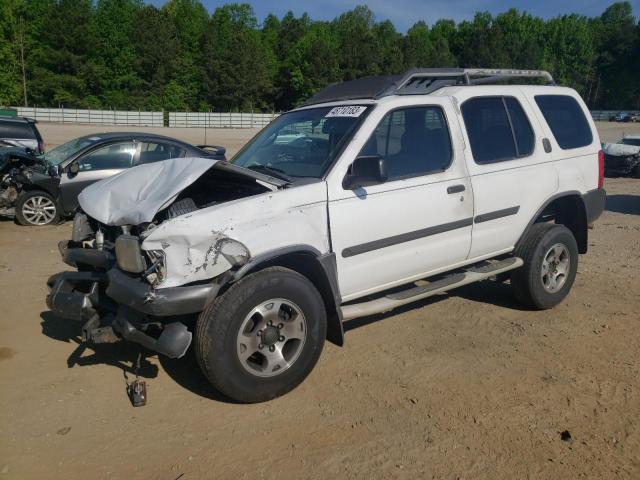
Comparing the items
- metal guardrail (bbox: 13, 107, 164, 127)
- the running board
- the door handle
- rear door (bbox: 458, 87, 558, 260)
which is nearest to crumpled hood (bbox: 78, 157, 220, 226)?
the running board

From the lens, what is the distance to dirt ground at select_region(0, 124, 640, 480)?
2990 mm

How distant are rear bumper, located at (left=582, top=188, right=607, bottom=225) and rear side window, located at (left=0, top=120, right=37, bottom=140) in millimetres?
12484

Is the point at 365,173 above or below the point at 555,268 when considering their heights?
above

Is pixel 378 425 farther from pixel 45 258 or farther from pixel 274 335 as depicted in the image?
pixel 45 258

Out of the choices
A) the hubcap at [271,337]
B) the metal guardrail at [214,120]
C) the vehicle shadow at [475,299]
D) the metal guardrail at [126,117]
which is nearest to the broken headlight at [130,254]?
the hubcap at [271,337]

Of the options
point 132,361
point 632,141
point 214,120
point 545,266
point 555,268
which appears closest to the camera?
point 132,361

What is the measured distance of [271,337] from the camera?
3.54 metres

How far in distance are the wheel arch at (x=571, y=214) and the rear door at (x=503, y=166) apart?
1.14 feet

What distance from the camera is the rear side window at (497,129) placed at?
15.3 feet

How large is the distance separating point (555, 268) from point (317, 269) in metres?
2.79

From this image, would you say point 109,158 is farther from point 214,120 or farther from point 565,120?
point 214,120

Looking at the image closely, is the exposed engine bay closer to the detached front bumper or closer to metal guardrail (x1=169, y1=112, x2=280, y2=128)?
the detached front bumper

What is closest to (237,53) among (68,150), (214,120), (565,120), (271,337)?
(214,120)

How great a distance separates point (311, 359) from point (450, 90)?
101 inches
